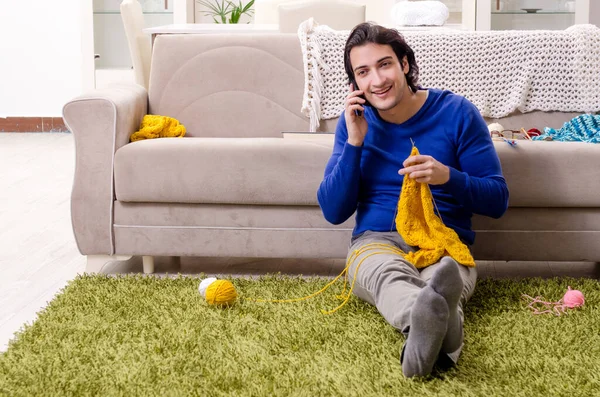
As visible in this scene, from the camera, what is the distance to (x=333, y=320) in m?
2.03

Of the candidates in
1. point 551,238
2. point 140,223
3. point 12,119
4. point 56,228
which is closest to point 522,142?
point 551,238

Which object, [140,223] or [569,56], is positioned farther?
[569,56]

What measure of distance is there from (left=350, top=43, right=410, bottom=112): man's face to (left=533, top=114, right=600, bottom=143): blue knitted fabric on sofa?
0.85 metres

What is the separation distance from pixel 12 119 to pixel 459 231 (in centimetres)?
485

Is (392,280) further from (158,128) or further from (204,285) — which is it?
(158,128)

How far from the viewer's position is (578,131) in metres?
2.67

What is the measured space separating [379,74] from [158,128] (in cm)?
102

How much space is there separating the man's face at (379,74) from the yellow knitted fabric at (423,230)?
14cm

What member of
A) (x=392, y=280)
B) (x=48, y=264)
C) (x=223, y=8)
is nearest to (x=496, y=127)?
(x=392, y=280)

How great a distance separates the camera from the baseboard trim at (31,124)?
6.14m

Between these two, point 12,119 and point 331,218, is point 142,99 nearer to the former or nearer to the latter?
point 331,218

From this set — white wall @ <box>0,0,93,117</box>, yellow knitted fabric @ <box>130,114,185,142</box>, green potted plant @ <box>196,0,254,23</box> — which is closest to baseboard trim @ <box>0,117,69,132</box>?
white wall @ <box>0,0,93,117</box>

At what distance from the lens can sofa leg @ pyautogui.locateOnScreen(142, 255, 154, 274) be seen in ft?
8.43

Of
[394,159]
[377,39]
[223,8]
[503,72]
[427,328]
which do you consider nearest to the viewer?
[427,328]
